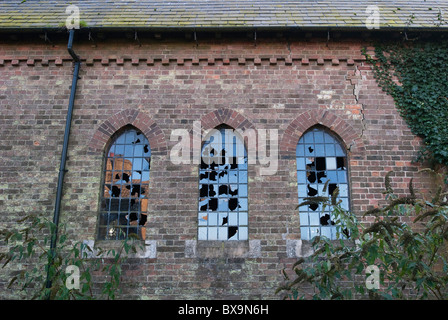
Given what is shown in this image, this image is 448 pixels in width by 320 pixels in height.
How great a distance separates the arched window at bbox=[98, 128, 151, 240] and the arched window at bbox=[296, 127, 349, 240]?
10.0 feet

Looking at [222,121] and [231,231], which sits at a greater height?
[222,121]

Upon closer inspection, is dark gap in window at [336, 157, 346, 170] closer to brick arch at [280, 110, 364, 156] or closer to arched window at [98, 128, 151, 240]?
brick arch at [280, 110, 364, 156]

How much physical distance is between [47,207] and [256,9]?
250 inches

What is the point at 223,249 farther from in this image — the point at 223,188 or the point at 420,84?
the point at 420,84

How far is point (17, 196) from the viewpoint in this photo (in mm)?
7863

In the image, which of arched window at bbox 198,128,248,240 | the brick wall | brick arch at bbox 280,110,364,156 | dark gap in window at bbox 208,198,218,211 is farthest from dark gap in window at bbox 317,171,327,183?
dark gap in window at bbox 208,198,218,211

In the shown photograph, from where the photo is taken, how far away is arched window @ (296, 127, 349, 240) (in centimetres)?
778

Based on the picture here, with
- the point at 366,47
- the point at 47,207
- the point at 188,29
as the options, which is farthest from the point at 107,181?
the point at 366,47

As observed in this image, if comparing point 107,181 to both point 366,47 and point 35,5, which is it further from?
point 366,47

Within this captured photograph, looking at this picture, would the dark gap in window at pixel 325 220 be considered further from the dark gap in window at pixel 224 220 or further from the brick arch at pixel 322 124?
the dark gap in window at pixel 224 220

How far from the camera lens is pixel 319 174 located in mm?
8133

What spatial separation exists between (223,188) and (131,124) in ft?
7.46

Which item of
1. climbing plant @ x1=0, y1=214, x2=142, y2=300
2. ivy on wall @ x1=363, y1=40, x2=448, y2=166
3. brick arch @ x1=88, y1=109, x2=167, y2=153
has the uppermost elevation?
ivy on wall @ x1=363, y1=40, x2=448, y2=166

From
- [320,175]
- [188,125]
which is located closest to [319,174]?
[320,175]
